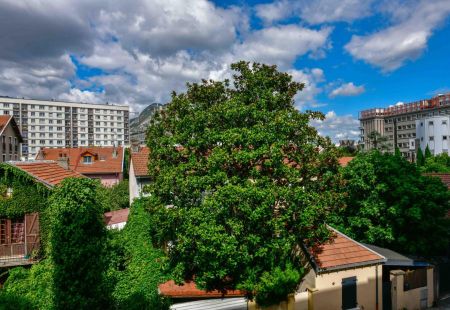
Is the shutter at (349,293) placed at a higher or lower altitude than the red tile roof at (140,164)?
lower

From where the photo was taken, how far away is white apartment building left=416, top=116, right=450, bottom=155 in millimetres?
77188

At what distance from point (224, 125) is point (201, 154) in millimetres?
1576

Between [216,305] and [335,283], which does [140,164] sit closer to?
[216,305]

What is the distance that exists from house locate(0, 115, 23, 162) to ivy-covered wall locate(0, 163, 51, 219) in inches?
1198

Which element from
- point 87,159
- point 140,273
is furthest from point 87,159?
point 140,273

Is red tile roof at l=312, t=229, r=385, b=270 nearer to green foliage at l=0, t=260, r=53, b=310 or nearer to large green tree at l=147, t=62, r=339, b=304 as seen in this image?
large green tree at l=147, t=62, r=339, b=304

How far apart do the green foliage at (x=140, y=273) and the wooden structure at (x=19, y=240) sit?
5020 mm

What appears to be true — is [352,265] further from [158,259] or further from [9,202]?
[9,202]

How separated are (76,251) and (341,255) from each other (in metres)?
11.7

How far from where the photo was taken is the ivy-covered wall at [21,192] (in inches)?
747

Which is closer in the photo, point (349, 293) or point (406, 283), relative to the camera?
point (349, 293)

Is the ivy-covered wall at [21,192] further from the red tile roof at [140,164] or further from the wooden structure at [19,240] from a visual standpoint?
the red tile roof at [140,164]

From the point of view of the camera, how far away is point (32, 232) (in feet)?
63.1

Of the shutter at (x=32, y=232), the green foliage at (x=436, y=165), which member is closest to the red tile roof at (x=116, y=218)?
the shutter at (x=32, y=232)
